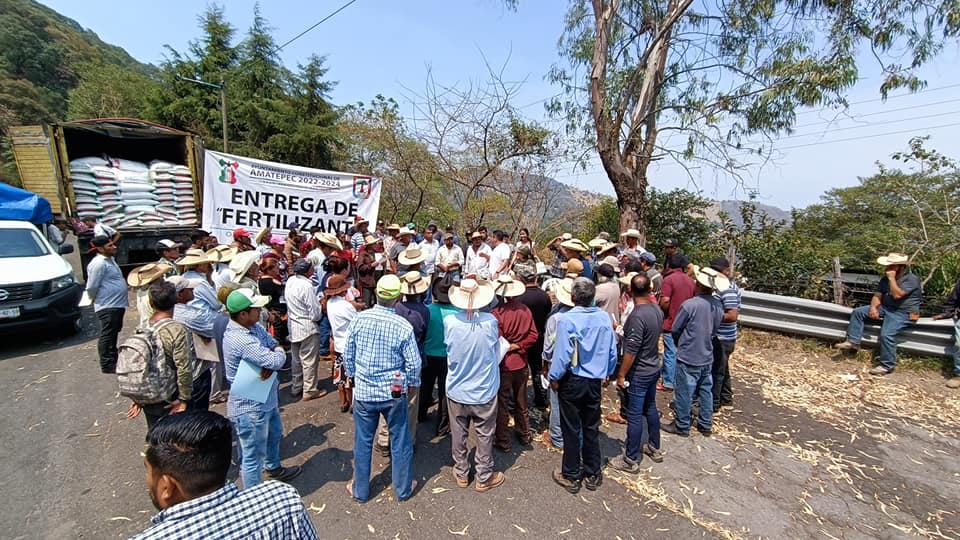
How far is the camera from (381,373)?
3334mm

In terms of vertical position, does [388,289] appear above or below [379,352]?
above

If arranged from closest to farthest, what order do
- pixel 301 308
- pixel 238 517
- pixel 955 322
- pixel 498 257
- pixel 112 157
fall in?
pixel 238 517
pixel 301 308
pixel 955 322
pixel 498 257
pixel 112 157

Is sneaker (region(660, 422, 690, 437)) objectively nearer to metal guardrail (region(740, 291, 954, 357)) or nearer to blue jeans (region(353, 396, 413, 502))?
blue jeans (region(353, 396, 413, 502))

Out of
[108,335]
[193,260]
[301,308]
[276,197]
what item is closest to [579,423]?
[301,308]

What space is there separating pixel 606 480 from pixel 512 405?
1.18 meters

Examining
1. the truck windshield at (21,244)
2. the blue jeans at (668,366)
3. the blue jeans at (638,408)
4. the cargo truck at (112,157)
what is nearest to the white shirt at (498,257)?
the blue jeans at (668,366)

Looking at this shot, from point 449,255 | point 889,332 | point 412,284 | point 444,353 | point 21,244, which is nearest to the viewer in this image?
point 412,284

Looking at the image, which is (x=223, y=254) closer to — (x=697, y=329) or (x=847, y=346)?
(x=697, y=329)

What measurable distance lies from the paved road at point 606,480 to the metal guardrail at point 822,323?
32.1 inches

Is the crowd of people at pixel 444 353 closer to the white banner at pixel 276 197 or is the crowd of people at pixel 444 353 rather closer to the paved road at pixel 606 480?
the paved road at pixel 606 480

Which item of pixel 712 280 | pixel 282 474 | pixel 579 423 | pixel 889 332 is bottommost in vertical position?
pixel 282 474

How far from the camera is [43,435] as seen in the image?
14.6 ft

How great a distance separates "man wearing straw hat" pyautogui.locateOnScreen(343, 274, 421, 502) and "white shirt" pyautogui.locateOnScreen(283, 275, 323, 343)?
184 cm

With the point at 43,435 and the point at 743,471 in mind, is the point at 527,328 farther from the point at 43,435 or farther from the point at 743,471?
the point at 43,435
